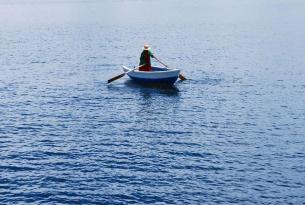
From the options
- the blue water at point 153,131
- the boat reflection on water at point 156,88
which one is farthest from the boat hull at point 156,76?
the blue water at point 153,131

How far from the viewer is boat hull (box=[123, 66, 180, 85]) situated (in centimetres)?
5706

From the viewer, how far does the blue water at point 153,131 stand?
31062 mm

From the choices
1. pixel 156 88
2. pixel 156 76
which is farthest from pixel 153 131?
pixel 156 88

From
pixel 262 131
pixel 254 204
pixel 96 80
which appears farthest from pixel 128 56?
pixel 254 204

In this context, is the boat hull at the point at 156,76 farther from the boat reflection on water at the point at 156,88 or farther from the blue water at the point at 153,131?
the blue water at the point at 153,131

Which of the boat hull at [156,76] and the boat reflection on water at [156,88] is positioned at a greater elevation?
the boat hull at [156,76]

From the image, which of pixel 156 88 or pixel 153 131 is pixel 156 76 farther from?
pixel 153 131

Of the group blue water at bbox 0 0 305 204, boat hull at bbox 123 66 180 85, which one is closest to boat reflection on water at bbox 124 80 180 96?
blue water at bbox 0 0 305 204

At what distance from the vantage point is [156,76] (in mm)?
57750

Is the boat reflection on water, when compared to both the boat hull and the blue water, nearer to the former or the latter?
the blue water

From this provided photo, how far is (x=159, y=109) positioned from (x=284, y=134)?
47.9 ft

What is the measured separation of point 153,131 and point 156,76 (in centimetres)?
1623

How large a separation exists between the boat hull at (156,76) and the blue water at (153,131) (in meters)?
1.14

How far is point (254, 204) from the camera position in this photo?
29.0 meters
